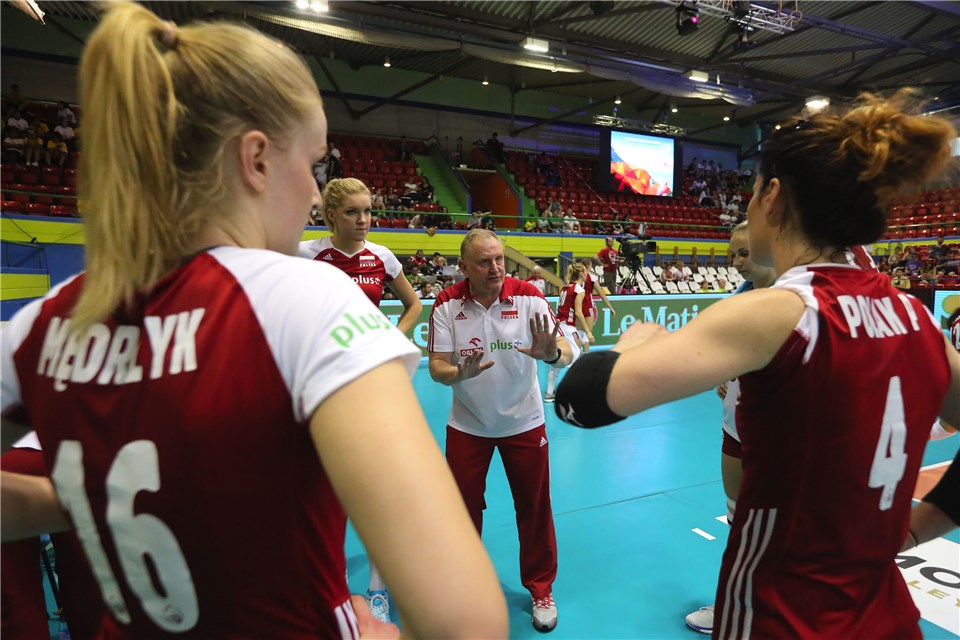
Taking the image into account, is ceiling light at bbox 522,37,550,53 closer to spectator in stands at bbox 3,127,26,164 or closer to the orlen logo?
spectator in stands at bbox 3,127,26,164

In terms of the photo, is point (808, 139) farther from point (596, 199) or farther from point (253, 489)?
point (596, 199)

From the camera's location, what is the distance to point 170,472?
0.70 metres

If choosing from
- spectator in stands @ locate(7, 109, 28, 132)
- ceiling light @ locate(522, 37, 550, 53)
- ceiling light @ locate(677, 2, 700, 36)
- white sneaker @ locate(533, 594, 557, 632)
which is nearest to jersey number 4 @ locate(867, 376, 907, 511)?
white sneaker @ locate(533, 594, 557, 632)

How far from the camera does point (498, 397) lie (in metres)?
3.19

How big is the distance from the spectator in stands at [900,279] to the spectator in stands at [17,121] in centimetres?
2210

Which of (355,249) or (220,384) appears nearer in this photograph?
(220,384)

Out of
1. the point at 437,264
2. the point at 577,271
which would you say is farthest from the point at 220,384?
the point at 437,264

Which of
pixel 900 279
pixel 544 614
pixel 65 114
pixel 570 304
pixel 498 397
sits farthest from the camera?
pixel 900 279

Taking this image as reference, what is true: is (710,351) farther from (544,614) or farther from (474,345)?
(544,614)

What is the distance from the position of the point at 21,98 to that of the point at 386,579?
18.5 metres

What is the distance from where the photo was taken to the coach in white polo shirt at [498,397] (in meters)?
3.15

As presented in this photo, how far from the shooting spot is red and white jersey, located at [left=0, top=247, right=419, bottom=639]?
2.22 feet

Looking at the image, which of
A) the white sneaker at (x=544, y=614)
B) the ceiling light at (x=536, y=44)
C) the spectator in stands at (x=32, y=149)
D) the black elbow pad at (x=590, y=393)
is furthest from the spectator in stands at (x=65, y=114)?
the black elbow pad at (x=590, y=393)

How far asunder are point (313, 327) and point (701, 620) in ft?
10.0
